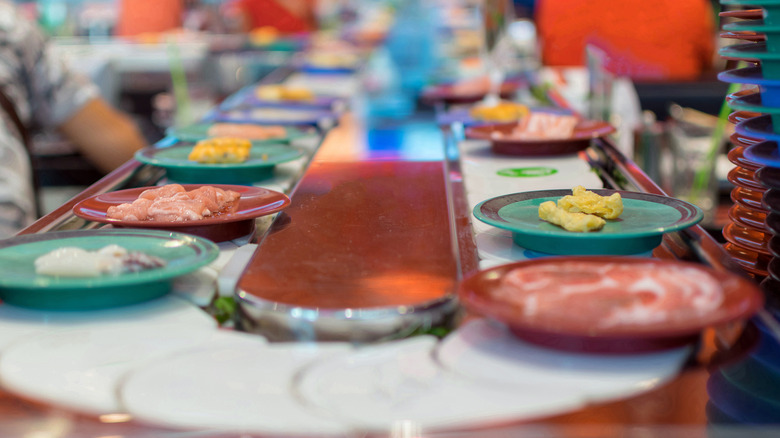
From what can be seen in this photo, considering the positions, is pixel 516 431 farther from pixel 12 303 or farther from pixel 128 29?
pixel 128 29

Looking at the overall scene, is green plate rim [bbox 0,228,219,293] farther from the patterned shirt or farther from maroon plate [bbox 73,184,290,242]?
the patterned shirt

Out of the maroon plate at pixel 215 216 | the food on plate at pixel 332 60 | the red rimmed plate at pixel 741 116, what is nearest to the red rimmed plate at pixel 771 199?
the red rimmed plate at pixel 741 116

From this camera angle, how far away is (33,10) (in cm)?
937

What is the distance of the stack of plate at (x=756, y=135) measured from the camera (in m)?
0.90

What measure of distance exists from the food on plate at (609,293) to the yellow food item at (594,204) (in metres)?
0.17

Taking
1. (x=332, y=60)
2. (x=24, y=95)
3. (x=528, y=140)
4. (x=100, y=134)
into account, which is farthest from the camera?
(x=332, y=60)

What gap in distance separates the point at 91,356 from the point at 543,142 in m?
1.07

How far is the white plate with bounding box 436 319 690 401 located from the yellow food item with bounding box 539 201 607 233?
24 centimetres

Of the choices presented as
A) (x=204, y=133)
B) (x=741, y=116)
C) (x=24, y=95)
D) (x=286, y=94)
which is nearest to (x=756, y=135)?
(x=741, y=116)

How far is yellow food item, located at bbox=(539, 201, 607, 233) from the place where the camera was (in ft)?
3.04

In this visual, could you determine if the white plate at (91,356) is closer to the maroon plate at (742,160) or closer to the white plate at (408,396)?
the white plate at (408,396)

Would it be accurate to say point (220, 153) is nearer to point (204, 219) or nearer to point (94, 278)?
point (204, 219)

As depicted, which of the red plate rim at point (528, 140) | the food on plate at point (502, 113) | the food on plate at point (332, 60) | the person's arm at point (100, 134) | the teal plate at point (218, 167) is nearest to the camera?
the teal plate at point (218, 167)

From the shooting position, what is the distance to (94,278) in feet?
2.57
